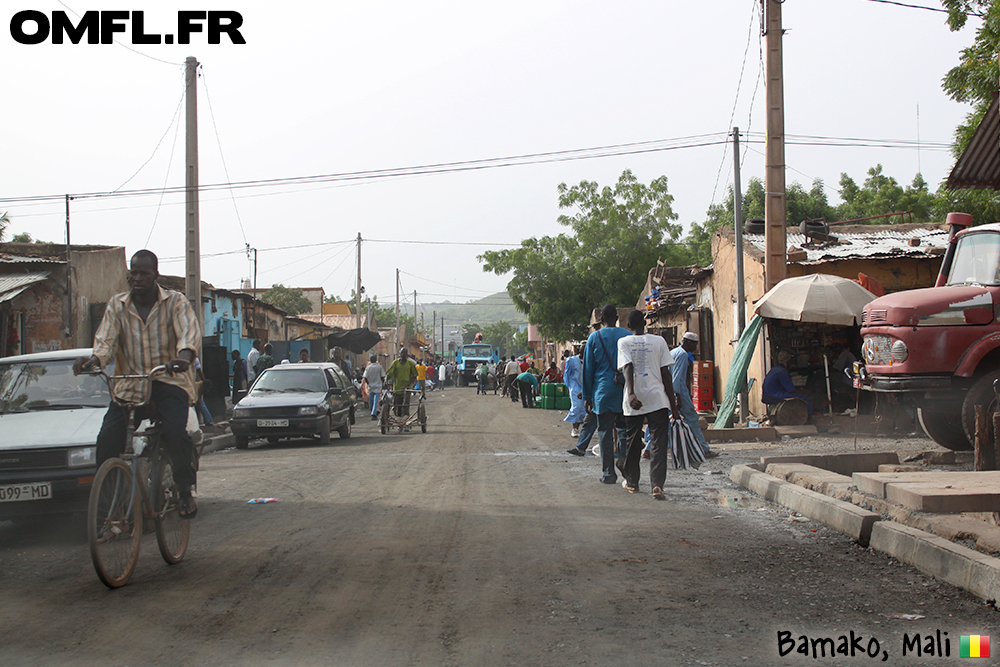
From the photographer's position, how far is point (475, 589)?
4.96 meters

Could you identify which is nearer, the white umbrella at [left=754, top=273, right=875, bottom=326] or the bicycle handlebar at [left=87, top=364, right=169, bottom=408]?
the bicycle handlebar at [left=87, top=364, right=169, bottom=408]

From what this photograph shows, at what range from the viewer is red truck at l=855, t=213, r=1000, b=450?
9.92 m

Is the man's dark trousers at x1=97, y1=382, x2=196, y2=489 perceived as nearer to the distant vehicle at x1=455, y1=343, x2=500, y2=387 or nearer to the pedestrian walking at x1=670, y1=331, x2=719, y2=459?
the pedestrian walking at x1=670, y1=331, x2=719, y2=459

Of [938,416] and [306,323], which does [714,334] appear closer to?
[938,416]

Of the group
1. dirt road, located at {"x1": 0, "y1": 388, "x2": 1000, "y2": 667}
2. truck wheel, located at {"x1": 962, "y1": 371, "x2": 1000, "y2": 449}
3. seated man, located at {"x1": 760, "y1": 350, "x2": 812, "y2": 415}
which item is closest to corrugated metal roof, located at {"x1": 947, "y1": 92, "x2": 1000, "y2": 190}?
truck wheel, located at {"x1": 962, "y1": 371, "x2": 1000, "y2": 449}

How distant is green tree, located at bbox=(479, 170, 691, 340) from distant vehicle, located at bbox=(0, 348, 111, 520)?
34.2 m

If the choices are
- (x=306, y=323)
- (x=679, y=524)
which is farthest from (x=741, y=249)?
(x=306, y=323)

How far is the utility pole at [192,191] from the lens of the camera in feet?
54.7

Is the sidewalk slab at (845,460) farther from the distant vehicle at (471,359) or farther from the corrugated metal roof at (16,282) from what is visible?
the distant vehicle at (471,359)

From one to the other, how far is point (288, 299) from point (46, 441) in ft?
190

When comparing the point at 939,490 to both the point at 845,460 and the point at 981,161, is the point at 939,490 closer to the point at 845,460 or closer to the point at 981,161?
the point at 845,460

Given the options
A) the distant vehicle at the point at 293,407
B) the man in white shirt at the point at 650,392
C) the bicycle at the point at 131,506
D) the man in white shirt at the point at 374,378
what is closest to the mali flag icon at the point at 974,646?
the man in white shirt at the point at 650,392

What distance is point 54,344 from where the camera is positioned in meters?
19.6

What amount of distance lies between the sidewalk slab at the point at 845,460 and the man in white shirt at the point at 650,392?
2298mm
